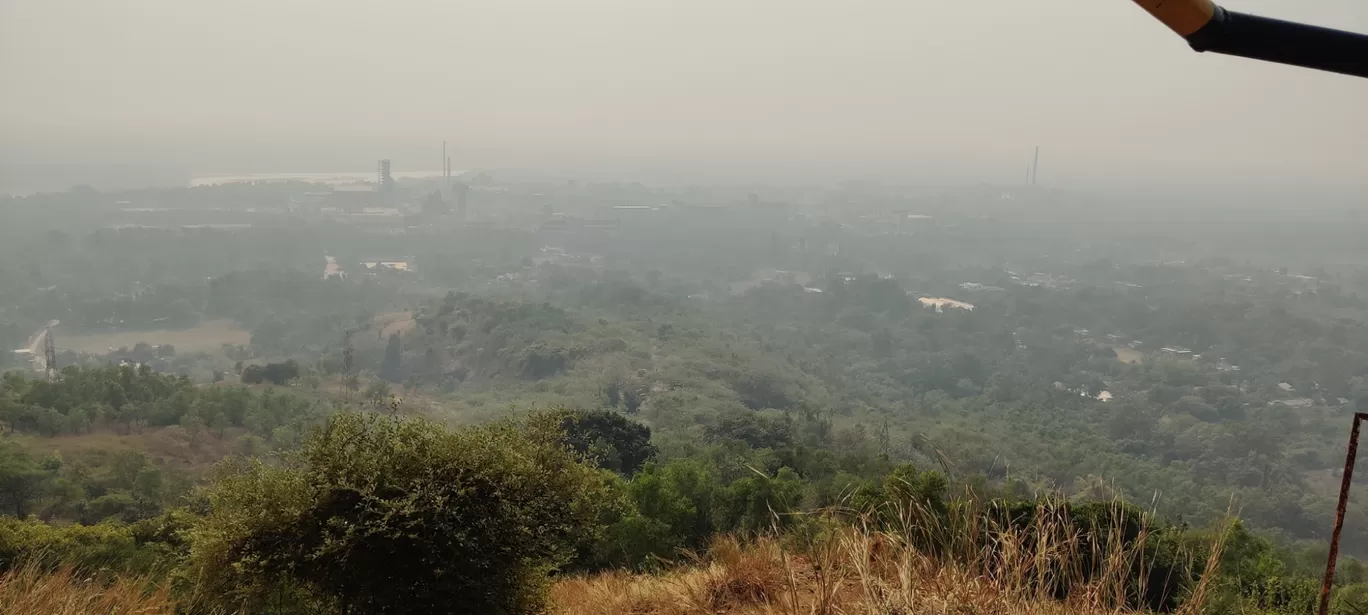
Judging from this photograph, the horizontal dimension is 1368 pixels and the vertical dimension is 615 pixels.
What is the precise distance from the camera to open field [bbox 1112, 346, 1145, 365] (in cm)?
7988

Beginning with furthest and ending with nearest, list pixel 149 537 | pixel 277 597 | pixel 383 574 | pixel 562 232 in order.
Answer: pixel 562 232
pixel 149 537
pixel 277 597
pixel 383 574

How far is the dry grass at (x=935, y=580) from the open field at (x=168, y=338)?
85754 millimetres

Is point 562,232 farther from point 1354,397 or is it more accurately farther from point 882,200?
point 1354,397

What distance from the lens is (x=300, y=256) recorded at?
11744cm

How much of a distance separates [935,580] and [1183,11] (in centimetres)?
282

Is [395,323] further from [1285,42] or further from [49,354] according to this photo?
[1285,42]

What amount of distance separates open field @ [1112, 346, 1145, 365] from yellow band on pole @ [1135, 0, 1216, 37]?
3481 inches

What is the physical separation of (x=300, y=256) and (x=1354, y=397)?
4871 inches

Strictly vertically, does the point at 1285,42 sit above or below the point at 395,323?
above

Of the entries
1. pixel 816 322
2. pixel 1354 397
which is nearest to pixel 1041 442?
pixel 1354 397

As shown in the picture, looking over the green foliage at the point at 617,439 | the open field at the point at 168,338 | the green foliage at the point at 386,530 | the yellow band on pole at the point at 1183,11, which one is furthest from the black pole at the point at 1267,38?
the open field at the point at 168,338

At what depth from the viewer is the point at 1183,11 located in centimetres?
102

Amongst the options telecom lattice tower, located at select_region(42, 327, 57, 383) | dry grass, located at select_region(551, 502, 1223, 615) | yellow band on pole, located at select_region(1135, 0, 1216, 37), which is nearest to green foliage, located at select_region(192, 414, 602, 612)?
dry grass, located at select_region(551, 502, 1223, 615)

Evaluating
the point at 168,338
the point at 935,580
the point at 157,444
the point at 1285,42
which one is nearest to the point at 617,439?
the point at 157,444
